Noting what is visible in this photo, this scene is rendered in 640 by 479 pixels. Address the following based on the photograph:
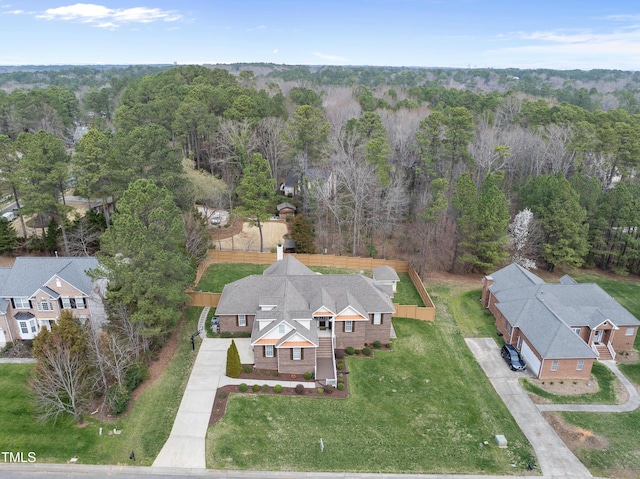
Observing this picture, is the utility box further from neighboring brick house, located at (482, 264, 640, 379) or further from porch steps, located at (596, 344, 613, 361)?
porch steps, located at (596, 344, 613, 361)

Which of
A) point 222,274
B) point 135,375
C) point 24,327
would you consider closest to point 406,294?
point 222,274

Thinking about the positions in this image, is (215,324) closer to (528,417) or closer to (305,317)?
(305,317)

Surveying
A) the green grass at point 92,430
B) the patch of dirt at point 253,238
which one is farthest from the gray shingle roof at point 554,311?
the patch of dirt at point 253,238

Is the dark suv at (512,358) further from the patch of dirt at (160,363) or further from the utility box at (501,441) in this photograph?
the patch of dirt at (160,363)

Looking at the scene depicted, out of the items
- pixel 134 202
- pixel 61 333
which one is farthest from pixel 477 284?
pixel 61 333

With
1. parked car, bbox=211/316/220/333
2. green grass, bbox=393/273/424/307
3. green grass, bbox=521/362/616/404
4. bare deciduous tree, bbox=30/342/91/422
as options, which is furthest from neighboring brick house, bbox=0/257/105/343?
green grass, bbox=521/362/616/404

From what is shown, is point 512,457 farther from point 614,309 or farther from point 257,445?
point 614,309
